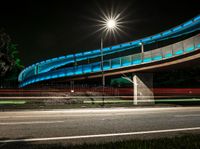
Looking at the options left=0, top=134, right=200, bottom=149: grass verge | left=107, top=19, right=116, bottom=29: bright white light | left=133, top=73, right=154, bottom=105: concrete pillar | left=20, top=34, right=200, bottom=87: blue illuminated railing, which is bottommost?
left=0, top=134, right=200, bottom=149: grass verge

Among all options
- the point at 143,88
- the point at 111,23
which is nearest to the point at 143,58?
the point at 143,88

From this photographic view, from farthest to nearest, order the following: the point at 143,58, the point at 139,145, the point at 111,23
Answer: the point at 143,58, the point at 111,23, the point at 139,145

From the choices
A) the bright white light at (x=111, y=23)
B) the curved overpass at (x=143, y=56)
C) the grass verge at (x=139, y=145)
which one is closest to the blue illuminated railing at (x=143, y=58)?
the curved overpass at (x=143, y=56)

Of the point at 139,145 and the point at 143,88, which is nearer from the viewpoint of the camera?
the point at 139,145

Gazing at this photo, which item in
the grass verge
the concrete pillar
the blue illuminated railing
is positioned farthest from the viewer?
the concrete pillar

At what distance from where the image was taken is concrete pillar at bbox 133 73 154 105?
30.5 meters

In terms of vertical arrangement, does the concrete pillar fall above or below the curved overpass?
below

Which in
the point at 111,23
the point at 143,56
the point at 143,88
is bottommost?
the point at 143,88

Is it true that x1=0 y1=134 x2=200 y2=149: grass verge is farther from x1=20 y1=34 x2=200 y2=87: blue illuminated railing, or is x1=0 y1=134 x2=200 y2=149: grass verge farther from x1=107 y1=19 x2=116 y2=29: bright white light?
A: x1=107 y1=19 x2=116 y2=29: bright white light

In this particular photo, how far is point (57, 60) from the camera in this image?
6366 cm

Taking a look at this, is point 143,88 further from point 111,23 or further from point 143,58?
point 111,23

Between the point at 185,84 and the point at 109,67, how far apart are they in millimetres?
32561

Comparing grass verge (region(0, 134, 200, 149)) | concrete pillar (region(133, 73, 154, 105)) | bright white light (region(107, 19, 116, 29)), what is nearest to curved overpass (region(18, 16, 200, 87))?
concrete pillar (region(133, 73, 154, 105))

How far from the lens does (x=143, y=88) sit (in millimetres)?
31469
